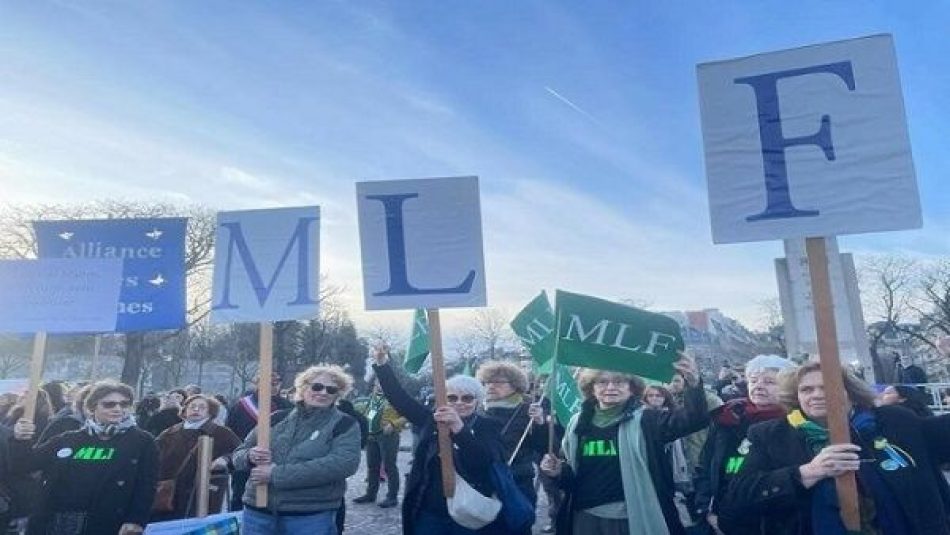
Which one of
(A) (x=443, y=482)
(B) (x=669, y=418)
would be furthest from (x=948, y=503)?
(A) (x=443, y=482)

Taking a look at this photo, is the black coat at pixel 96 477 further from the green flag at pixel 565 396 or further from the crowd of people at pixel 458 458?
the green flag at pixel 565 396

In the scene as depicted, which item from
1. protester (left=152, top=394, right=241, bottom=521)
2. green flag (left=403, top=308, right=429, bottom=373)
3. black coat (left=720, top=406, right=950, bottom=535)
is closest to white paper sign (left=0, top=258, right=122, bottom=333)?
protester (left=152, top=394, right=241, bottom=521)

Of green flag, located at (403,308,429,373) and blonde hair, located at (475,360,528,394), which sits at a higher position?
green flag, located at (403,308,429,373)

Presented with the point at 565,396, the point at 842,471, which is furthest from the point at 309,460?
the point at 565,396

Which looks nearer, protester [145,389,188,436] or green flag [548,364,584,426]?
green flag [548,364,584,426]

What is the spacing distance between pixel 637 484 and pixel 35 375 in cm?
432

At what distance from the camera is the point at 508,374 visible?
6199 millimetres

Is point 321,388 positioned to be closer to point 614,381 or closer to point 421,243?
point 421,243

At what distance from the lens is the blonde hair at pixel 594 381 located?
15.5ft

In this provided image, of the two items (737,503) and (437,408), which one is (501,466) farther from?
(737,503)

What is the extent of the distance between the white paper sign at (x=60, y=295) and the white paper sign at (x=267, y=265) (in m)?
1.06

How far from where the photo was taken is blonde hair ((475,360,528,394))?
6.20m

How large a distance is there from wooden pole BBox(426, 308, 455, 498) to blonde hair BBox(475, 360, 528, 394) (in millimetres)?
1825

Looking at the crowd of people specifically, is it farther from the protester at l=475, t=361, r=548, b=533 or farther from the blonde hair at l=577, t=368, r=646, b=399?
the protester at l=475, t=361, r=548, b=533
